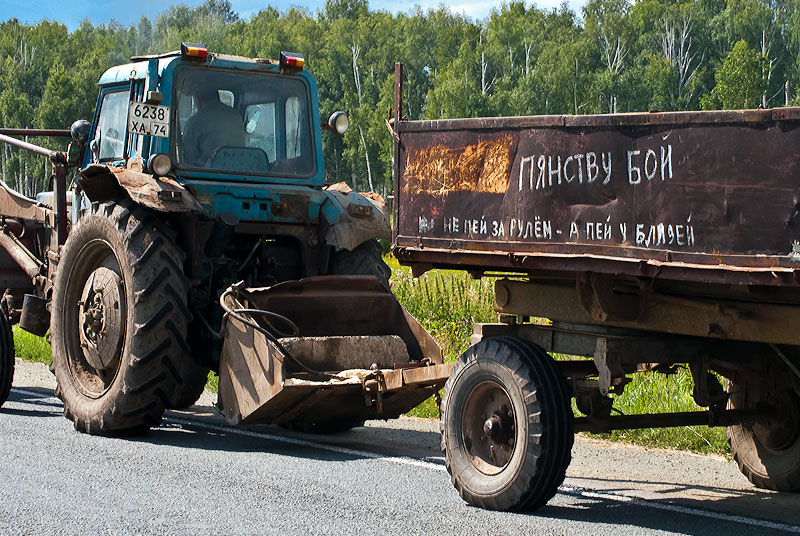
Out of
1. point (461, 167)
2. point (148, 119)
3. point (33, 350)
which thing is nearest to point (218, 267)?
point (148, 119)

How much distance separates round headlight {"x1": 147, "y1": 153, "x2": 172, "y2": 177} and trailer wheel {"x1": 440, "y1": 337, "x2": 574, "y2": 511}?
133 inches

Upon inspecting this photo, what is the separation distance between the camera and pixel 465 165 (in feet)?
22.5

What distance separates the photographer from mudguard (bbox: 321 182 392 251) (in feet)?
31.6

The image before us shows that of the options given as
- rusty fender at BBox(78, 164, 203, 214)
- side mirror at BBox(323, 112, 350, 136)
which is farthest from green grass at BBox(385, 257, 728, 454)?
rusty fender at BBox(78, 164, 203, 214)

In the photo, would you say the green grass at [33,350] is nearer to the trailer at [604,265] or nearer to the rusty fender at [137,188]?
the rusty fender at [137,188]

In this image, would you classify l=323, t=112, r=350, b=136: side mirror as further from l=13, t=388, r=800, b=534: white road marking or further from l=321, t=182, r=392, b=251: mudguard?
l=13, t=388, r=800, b=534: white road marking

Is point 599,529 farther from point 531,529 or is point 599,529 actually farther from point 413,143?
point 413,143

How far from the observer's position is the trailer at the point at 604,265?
542 centimetres

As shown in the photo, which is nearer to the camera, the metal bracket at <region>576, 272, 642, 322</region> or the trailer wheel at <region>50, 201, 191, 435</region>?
the metal bracket at <region>576, 272, 642, 322</region>

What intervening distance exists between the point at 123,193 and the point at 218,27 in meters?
109

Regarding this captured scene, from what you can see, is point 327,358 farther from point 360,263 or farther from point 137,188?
point 137,188

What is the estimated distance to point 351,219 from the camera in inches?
384

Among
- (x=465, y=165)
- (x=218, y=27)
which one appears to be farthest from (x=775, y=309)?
(x=218, y=27)

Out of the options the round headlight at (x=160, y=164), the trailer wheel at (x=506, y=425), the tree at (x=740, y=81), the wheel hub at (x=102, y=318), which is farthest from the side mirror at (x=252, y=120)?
the tree at (x=740, y=81)
